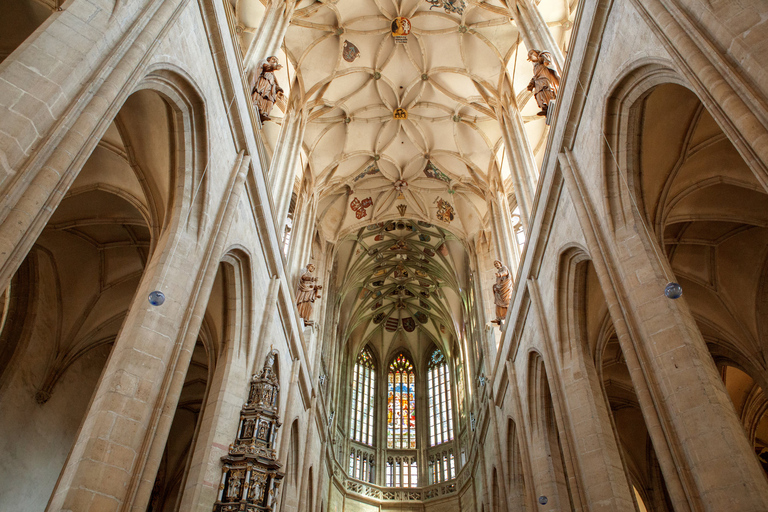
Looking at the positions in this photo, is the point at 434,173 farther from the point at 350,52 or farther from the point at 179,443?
the point at 179,443

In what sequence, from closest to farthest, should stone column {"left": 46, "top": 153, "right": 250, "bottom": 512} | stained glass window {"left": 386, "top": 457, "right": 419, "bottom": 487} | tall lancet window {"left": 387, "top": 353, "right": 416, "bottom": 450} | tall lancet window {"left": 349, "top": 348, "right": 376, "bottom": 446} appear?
stone column {"left": 46, "top": 153, "right": 250, "bottom": 512}, stained glass window {"left": 386, "top": 457, "right": 419, "bottom": 487}, tall lancet window {"left": 349, "top": 348, "right": 376, "bottom": 446}, tall lancet window {"left": 387, "top": 353, "right": 416, "bottom": 450}

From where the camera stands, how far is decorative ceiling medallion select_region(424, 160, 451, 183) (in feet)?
67.2

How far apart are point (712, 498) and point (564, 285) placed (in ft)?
17.7

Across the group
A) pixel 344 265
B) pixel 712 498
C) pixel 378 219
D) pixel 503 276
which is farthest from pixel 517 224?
pixel 712 498

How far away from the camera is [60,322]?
12852 millimetres

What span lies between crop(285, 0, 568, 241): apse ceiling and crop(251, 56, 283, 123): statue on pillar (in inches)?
183

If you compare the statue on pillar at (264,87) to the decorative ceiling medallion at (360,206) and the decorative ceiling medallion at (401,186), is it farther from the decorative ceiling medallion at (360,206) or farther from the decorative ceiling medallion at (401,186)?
the decorative ceiling medallion at (360,206)

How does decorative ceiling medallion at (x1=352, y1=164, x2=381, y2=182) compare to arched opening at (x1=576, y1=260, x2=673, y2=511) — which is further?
decorative ceiling medallion at (x1=352, y1=164, x2=381, y2=182)

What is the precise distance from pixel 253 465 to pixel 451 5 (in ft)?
43.0

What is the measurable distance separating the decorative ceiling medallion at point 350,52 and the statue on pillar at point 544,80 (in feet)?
22.9

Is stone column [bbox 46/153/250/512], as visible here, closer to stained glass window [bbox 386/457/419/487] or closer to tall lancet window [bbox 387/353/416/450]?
stained glass window [bbox 386/457/419/487]

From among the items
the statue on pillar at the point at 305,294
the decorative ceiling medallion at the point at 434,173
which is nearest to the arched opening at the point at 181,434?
the statue on pillar at the point at 305,294

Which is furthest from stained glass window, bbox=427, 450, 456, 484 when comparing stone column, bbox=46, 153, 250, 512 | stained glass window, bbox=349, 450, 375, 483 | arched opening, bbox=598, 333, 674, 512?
stone column, bbox=46, 153, 250, 512

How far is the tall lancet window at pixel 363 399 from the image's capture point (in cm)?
2720
